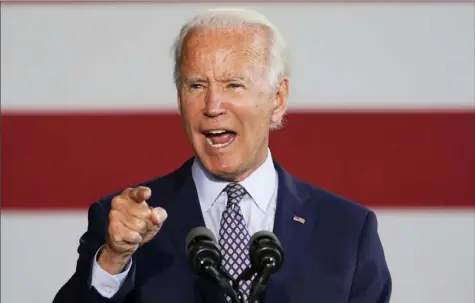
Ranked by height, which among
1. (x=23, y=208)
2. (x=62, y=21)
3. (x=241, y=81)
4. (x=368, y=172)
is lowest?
(x=23, y=208)

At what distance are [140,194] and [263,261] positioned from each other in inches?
7.1

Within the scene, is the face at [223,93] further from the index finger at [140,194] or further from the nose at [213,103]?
the index finger at [140,194]

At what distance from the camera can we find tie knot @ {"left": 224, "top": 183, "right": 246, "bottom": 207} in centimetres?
147

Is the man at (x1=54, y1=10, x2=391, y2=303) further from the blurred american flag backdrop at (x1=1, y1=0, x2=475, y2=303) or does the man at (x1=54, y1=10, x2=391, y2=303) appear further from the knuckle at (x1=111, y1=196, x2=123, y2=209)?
the blurred american flag backdrop at (x1=1, y1=0, x2=475, y2=303)

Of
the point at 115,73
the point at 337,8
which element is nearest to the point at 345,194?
the point at 337,8

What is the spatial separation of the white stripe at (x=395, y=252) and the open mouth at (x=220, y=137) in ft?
2.94

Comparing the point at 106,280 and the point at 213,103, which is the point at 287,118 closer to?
the point at 213,103

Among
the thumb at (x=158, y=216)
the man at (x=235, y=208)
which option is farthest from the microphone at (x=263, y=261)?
the man at (x=235, y=208)

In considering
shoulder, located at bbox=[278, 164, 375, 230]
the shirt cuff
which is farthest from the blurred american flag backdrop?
the shirt cuff

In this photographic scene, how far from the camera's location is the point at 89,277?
1300 mm

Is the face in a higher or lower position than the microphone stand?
higher

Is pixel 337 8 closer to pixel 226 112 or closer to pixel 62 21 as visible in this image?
pixel 62 21

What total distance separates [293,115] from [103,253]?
1017 millimetres

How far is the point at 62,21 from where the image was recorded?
2.20m
